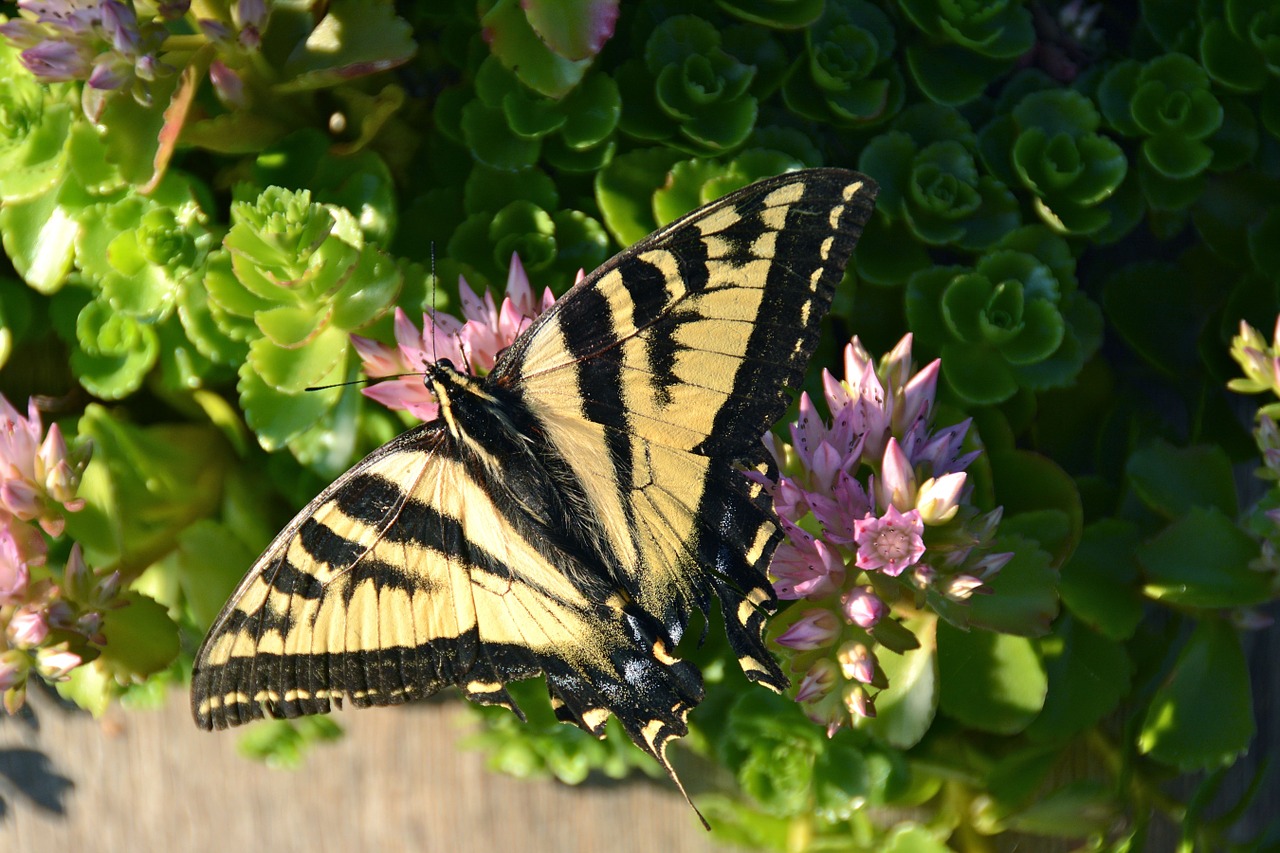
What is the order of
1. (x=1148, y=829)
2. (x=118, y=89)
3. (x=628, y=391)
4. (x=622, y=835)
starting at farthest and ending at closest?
(x=622, y=835) < (x=1148, y=829) < (x=118, y=89) < (x=628, y=391)

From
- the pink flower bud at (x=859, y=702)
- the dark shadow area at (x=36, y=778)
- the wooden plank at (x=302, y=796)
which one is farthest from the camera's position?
the dark shadow area at (x=36, y=778)

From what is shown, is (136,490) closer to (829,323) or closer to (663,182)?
(663,182)

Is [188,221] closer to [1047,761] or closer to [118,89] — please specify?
[118,89]

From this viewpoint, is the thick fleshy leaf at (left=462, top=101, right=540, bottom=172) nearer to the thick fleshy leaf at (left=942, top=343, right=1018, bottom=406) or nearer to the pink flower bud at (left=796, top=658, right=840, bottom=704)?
the thick fleshy leaf at (left=942, top=343, right=1018, bottom=406)

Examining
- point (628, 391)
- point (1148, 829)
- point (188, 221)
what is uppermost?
point (628, 391)

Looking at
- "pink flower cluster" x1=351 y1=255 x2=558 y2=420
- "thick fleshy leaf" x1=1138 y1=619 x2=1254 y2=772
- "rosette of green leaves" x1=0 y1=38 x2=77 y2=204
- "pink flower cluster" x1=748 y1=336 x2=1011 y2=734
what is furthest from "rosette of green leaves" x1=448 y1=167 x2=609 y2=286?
"thick fleshy leaf" x1=1138 y1=619 x2=1254 y2=772

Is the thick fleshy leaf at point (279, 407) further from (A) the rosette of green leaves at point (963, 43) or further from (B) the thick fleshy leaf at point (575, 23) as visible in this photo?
(A) the rosette of green leaves at point (963, 43)

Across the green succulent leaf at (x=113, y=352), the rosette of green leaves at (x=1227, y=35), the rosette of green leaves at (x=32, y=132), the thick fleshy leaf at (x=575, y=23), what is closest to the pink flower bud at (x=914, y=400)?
the thick fleshy leaf at (x=575, y=23)

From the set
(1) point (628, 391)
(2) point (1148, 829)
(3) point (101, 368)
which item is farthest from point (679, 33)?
(2) point (1148, 829)
